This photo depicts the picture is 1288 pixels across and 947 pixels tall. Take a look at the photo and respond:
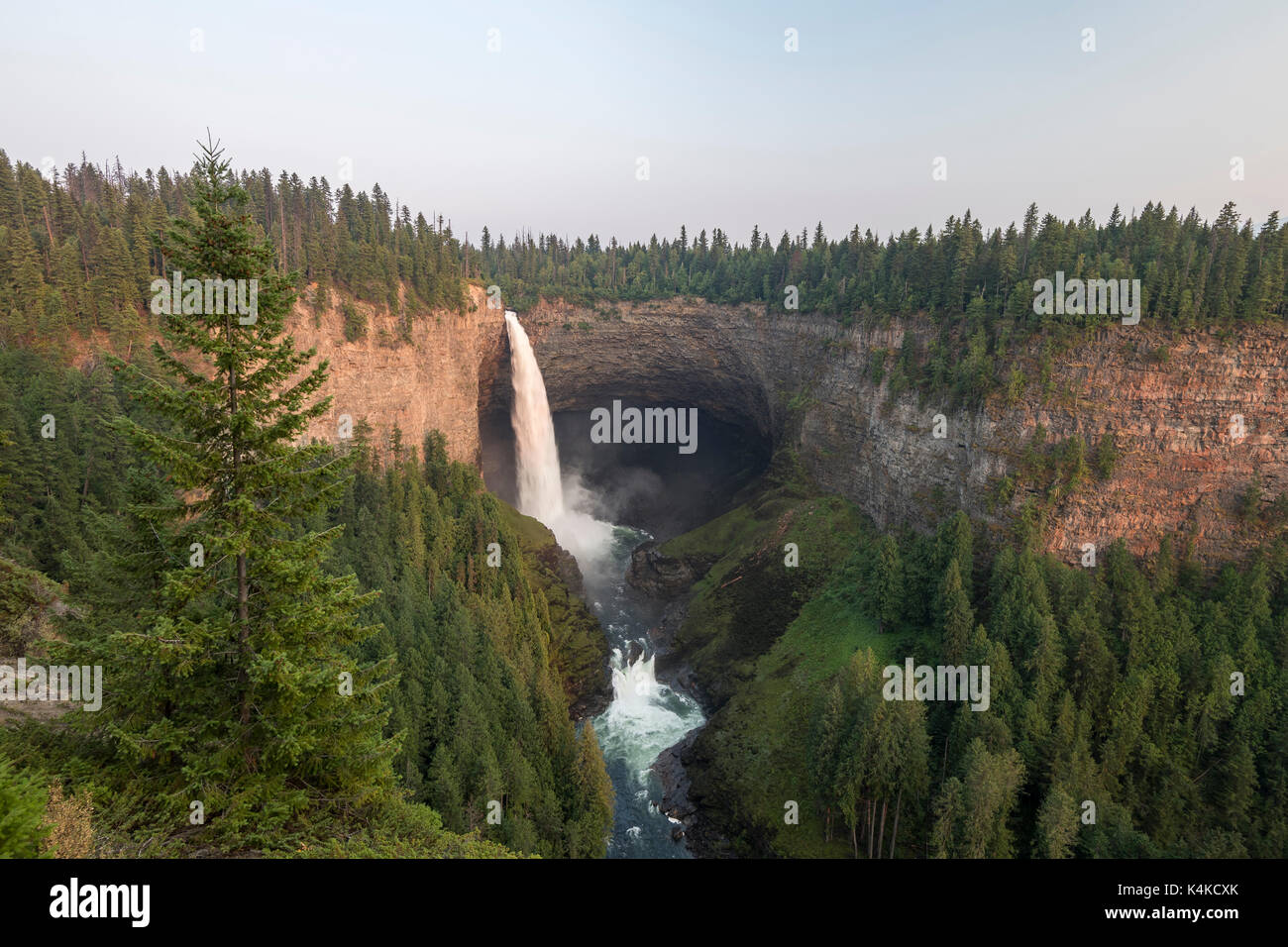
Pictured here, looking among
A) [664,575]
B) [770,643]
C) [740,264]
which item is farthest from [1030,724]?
[740,264]

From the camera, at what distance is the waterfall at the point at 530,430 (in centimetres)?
7581

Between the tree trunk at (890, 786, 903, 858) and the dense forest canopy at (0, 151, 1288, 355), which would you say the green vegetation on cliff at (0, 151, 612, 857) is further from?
the tree trunk at (890, 786, 903, 858)

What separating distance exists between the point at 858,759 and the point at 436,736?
70.5ft

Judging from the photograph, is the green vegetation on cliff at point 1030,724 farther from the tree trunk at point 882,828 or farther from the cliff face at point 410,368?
the cliff face at point 410,368

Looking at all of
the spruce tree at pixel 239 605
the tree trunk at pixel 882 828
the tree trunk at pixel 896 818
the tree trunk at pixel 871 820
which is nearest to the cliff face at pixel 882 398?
the tree trunk at pixel 896 818

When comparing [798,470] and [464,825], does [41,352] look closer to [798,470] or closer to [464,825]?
[464,825]

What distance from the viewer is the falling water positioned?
38.9 meters

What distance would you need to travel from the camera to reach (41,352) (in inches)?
1527

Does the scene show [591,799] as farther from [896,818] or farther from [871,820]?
[896,818]

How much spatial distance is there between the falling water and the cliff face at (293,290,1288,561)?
650 centimetres

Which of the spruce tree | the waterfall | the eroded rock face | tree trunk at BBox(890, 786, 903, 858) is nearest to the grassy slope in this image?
the eroded rock face

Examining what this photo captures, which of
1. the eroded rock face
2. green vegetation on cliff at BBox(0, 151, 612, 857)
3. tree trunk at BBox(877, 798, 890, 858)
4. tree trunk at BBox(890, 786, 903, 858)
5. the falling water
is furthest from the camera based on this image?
the eroded rock face
